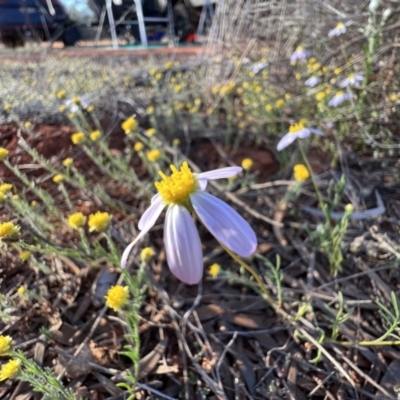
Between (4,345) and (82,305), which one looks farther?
(82,305)

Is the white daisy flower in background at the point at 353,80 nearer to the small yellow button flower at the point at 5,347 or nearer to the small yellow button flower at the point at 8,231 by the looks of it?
the small yellow button flower at the point at 8,231

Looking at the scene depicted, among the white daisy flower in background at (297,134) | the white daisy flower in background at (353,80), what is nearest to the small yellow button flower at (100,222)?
the white daisy flower in background at (297,134)

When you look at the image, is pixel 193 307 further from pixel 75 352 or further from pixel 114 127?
pixel 114 127

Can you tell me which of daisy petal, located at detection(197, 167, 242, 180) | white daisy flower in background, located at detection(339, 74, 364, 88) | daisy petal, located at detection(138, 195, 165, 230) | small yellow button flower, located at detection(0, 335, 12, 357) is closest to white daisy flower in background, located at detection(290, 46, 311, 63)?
white daisy flower in background, located at detection(339, 74, 364, 88)

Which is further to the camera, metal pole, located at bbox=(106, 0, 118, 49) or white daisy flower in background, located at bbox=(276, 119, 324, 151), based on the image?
metal pole, located at bbox=(106, 0, 118, 49)

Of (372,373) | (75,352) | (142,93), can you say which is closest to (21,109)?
(142,93)

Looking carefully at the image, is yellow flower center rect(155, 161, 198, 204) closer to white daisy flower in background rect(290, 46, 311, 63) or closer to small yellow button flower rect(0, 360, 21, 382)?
small yellow button flower rect(0, 360, 21, 382)

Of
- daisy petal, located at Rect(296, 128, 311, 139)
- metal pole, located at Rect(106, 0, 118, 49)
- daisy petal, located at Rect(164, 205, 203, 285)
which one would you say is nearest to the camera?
Result: daisy petal, located at Rect(164, 205, 203, 285)

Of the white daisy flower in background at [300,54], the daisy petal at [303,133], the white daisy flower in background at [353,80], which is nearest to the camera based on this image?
the daisy petal at [303,133]
